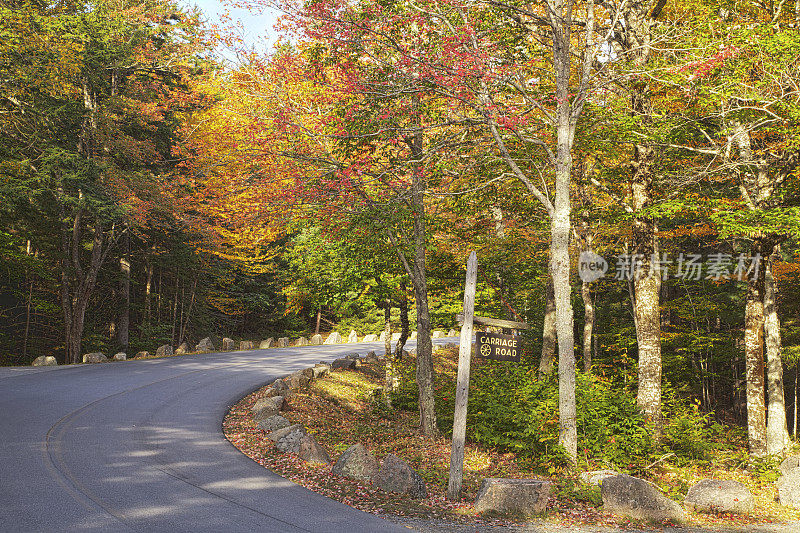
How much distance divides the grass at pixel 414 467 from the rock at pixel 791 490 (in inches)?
7.8

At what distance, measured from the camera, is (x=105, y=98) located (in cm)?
2330

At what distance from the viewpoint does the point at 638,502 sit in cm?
765

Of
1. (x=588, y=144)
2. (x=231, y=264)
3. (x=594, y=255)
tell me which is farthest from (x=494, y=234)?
(x=231, y=264)

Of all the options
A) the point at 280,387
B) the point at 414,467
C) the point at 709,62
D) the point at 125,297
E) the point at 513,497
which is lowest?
the point at 414,467

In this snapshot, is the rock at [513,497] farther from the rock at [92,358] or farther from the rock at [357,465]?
the rock at [92,358]

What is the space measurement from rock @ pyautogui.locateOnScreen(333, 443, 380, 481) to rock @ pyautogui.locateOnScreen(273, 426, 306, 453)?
123 centimetres

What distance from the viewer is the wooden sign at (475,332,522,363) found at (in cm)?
890

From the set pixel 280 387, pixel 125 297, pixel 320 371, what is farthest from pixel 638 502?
pixel 125 297

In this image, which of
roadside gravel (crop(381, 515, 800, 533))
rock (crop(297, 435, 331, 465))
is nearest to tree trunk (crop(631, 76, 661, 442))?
roadside gravel (crop(381, 515, 800, 533))

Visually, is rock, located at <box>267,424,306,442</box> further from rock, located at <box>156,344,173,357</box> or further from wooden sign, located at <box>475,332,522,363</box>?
rock, located at <box>156,344,173,357</box>

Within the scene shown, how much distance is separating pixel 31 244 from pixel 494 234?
21839 millimetres

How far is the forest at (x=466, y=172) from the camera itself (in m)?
10.8

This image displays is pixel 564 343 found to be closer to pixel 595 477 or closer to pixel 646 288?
pixel 595 477

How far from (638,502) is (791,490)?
144 inches
